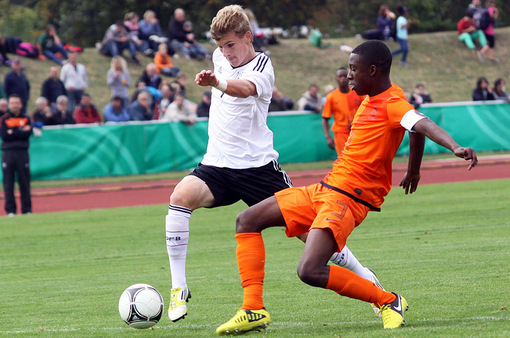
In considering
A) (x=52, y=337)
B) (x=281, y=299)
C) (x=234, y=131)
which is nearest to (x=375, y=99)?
(x=234, y=131)

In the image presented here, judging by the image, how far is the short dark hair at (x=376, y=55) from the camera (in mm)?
5641

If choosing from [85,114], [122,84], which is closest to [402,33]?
[122,84]

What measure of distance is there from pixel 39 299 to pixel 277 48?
2886 cm

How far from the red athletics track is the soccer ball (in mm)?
11098

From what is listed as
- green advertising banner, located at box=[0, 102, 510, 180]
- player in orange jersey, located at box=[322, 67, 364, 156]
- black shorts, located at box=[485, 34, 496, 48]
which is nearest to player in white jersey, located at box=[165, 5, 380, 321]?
player in orange jersey, located at box=[322, 67, 364, 156]

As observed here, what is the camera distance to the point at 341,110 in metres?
14.8

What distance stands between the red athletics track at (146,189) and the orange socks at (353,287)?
1185cm

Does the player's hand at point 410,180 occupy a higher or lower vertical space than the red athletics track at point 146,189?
higher

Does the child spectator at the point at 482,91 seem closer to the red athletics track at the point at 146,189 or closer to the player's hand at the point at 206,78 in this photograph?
the red athletics track at the point at 146,189

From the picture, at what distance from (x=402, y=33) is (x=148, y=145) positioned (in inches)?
559

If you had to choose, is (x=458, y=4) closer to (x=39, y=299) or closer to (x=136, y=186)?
(x=136, y=186)

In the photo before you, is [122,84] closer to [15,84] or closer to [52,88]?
[52,88]

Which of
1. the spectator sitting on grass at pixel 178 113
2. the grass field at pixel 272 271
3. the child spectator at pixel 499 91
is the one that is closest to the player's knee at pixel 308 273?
the grass field at pixel 272 271

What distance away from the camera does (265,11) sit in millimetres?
39906
